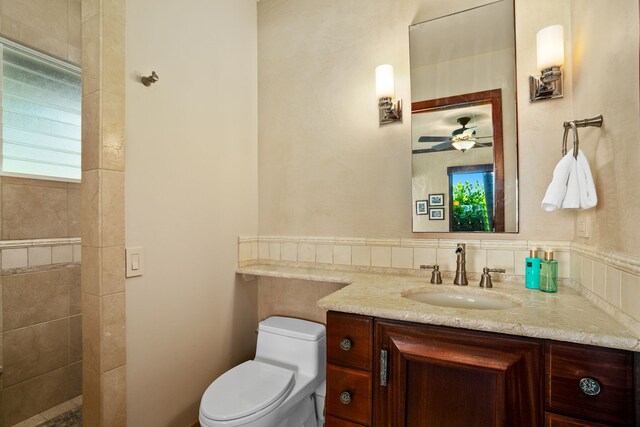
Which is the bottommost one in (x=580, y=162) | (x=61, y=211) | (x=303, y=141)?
(x=61, y=211)

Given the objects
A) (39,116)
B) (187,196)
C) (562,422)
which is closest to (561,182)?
(562,422)

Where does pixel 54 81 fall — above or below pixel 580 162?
above

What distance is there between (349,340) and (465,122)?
118 centimetres

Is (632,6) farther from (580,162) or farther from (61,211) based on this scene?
(61,211)

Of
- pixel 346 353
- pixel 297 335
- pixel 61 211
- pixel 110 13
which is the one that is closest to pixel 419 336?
pixel 346 353

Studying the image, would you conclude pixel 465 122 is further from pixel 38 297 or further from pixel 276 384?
pixel 38 297

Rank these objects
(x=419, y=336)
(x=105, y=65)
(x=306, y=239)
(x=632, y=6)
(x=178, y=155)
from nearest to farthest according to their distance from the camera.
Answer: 1. (x=632, y=6)
2. (x=419, y=336)
3. (x=105, y=65)
4. (x=178, y=155)
5. (x=306, y=239)

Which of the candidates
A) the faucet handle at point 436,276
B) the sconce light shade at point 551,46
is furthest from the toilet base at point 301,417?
the sconce light shade at point 551,46

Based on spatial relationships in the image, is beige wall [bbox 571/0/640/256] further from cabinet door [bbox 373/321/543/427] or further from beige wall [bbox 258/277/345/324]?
beige wall [bbox 258/277/345/324]

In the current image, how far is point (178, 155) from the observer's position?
59.7 inches

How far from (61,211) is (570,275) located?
9.49ft

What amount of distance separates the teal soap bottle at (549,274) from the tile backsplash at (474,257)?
3.3 inches

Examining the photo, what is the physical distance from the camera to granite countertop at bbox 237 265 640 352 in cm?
81

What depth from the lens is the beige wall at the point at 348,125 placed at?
136 centimetres
